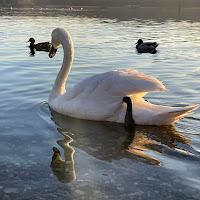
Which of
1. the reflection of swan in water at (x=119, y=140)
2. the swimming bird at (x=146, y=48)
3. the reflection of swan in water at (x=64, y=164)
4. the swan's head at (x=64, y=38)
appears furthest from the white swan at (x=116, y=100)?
the swimming bird at (x=146, y=48)

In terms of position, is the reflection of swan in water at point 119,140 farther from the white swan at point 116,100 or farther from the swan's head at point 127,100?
the swan's head at point 127,100

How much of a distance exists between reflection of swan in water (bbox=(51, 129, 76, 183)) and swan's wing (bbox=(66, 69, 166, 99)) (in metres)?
1.21

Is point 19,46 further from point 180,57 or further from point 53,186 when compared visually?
point 53,186

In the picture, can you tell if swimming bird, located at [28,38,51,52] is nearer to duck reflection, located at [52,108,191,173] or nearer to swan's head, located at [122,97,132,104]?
duck reflection, located at [52,108,191,173]

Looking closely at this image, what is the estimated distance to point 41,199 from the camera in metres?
4.91

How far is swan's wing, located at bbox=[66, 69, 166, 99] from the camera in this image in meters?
7.16

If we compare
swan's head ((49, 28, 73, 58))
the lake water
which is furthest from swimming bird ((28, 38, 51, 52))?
swan's head ((49, 28, 73, 58))

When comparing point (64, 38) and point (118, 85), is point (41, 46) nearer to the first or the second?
point (64, 38)

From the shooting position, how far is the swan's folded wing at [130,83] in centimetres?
711

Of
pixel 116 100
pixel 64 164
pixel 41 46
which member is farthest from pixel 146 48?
pixel 64 164

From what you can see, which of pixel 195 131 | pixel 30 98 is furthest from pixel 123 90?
pixel 30 98

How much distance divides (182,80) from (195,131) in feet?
17.6

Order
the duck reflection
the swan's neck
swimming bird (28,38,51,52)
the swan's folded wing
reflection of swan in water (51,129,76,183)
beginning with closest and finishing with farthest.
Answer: reflection of swan in water (51,129,76,183), the duck reflection, the swan's folded wing, the swan's neck, swimming bird (28,38,51,52)

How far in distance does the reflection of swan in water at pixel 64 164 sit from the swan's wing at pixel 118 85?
1.21 m
